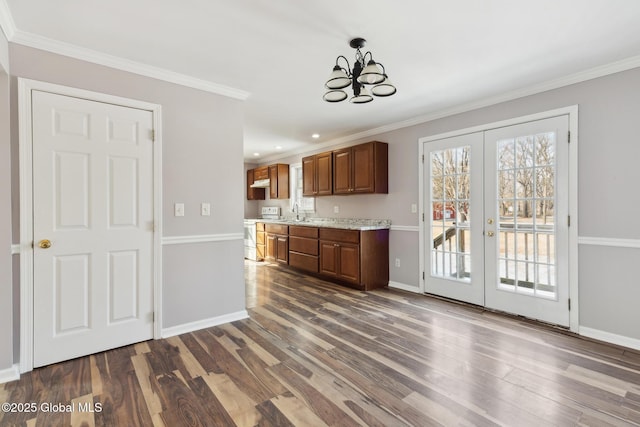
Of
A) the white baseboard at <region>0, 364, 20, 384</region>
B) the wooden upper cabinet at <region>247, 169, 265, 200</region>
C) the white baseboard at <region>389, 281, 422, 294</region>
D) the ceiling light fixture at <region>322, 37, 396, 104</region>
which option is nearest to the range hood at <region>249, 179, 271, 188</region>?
the wooden upper cabinet at <region>247, 169, 265, 200</region>

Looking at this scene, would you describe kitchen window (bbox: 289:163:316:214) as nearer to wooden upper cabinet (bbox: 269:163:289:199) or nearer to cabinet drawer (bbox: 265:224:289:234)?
wooden upper cabinet (bbox: 269:163:289:199)

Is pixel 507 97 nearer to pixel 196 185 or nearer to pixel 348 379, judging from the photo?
pixel 348 379

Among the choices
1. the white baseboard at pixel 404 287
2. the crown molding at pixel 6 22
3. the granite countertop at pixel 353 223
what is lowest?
the white baseboard at pixel 404 287

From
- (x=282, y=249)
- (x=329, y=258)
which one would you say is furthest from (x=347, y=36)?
(x=282, y=249)

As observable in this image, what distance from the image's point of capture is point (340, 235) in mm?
4633

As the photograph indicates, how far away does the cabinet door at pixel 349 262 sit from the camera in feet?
14.4

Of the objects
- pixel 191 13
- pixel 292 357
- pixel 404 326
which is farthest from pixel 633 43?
pixel 292 357

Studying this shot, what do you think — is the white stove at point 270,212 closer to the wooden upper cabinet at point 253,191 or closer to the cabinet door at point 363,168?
the wooden upper cabinet at point 253,191

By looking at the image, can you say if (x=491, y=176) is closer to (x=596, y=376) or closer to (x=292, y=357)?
(x=596, y=376)

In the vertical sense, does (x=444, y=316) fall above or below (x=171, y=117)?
below

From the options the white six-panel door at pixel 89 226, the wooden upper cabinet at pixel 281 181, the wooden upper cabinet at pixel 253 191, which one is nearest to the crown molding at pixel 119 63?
the white six-panel door at pixel 89 226

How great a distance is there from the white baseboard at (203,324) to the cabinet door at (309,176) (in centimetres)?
284

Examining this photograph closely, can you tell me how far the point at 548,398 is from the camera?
193 centimetres

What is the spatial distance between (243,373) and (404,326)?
1624mm
